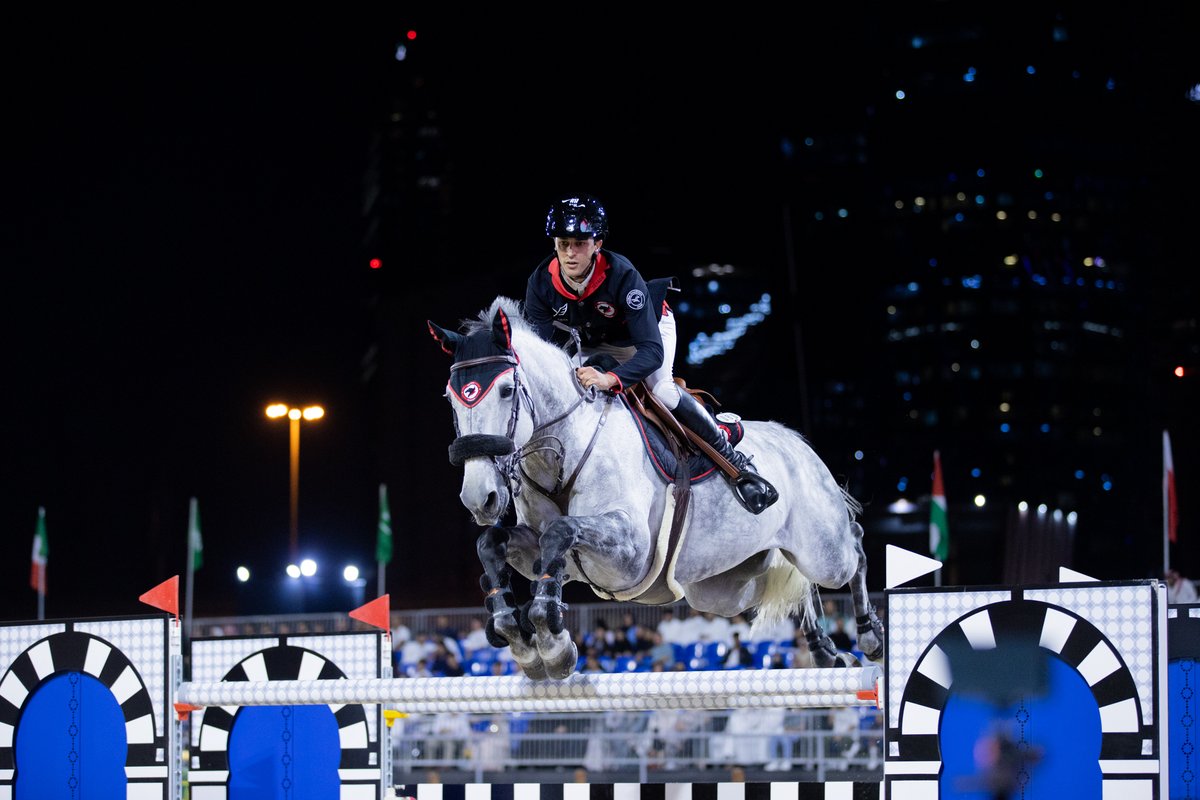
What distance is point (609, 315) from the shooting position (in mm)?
5820

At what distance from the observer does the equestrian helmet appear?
551 centimetres

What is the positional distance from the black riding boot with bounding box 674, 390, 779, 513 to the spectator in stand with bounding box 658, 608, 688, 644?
8.38m

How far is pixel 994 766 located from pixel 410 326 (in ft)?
150

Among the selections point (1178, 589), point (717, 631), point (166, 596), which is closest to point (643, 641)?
point (717, 631)

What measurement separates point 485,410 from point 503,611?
763mm

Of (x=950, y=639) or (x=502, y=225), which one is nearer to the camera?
(x=950, y=639)

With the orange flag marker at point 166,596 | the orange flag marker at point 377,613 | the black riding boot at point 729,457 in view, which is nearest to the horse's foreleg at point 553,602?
the black riding boot at point 729,457

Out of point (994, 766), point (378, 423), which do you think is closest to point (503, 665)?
point (994, 766)

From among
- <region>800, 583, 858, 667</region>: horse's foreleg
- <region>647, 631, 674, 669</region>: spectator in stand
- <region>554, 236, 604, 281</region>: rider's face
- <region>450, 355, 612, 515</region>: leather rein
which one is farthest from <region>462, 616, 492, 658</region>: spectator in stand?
<region>554, 236, 604, 281</region>: rider's face

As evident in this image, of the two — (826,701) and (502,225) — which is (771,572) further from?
(502,225)

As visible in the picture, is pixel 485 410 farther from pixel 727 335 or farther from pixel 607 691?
pixel 727 335

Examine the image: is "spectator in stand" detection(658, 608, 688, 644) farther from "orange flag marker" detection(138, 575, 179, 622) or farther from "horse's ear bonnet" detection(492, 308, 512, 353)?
"horse's ear bonnet" detection(492, 308, 512, 353)

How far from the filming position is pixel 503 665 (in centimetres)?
1487

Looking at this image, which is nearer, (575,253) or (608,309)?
(575,253)
